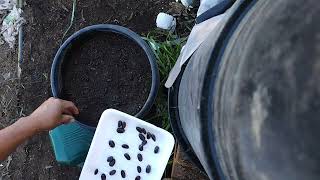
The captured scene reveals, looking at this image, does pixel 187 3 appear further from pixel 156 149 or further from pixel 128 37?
pixel 156 149

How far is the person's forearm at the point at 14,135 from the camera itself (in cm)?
167

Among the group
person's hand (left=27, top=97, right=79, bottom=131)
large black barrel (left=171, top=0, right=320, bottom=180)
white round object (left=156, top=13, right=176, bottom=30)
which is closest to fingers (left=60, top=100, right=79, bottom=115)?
person's hand (left=27, top=97, right=79, bottom=131)

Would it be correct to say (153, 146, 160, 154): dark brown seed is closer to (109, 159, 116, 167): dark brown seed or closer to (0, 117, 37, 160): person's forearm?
(109, 159, 116, 167): dark brown seed

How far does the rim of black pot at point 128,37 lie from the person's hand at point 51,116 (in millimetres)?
94

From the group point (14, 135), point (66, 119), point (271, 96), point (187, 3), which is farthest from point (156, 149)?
point (271, 96)

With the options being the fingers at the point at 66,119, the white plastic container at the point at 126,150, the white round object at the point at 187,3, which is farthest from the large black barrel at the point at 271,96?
the white round object at the point at 187,3

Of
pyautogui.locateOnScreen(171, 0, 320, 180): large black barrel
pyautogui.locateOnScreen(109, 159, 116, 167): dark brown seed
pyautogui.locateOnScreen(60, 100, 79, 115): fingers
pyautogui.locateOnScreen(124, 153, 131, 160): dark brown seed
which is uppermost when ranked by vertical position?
pyautogui.locateOnScreen(171, 0, 320, 180): large black barrel

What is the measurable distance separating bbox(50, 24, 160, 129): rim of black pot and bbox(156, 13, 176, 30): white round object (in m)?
0.18

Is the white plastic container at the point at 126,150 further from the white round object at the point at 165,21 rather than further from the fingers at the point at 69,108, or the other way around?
the white round object at the point at 165,21

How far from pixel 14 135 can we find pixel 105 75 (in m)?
0.40

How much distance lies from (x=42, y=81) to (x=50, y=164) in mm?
348

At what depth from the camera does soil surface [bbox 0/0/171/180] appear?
6.75 ft

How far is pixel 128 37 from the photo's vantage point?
1.86 m

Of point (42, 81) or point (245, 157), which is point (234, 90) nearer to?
point (245, 157)
